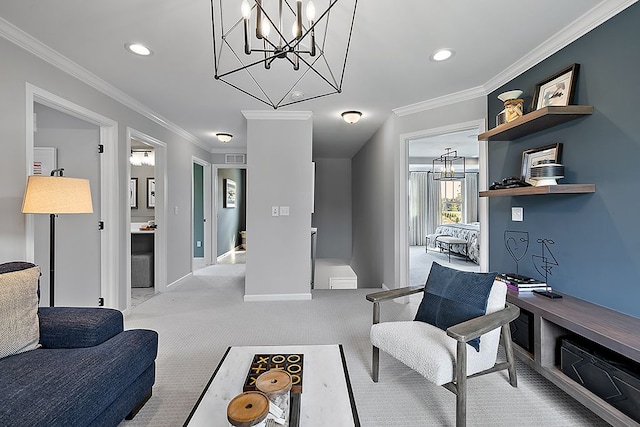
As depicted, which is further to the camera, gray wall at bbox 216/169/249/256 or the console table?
gray wall at bbox 216/169/249/256

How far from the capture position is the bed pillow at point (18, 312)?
5.00 ft

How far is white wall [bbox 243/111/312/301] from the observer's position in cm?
389

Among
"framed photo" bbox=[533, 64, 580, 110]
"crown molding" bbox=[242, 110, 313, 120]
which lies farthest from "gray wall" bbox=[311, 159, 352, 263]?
"framed photo" bbox=[533, 64, 580, 110]

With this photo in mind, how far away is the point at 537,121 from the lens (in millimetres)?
2188

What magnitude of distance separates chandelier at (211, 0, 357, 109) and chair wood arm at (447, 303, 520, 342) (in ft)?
4.58

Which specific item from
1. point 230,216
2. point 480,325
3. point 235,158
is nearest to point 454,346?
point 480,325

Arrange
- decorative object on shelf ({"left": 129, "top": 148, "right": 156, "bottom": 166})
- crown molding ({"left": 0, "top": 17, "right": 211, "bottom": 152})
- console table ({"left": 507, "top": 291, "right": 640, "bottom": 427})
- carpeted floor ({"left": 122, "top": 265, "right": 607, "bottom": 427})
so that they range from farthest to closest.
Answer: decorative object on shelf ({"left": 129, "top": 148, "right": 156, "bottom": 166}) → crown molding ({"left": 0, "top": 17, "right": 211, "bottom": 152}) → carpeted floor ({"left": 122, "top": 265, "right": 607, "bottom": 427}) → console table ({"left": 507, "top": 291, "right": 640, "bottom": 427})

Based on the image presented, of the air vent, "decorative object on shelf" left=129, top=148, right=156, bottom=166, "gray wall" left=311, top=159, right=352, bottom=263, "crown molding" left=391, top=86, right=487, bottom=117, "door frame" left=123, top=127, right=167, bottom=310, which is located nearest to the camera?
"crown molding" left=391, top=86, right=487, bottom=117

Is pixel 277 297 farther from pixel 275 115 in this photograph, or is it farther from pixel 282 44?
pixel 282 44

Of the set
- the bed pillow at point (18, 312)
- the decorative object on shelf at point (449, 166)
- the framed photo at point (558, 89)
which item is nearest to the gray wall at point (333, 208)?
the decorative object on shelf at point (449, 166)

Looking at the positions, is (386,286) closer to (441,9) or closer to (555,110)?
(555,110)

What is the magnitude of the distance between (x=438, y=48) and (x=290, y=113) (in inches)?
76.6

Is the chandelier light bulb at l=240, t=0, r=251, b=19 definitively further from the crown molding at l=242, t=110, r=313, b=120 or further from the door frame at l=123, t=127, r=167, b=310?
the door frame at l=123, t=127, r=167, b=310

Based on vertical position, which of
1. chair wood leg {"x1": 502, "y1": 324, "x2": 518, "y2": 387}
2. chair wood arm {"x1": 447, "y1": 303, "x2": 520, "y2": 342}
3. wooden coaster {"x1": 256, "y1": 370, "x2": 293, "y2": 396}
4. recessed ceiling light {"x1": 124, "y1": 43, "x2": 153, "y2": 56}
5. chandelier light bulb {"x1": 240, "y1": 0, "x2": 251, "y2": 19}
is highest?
recessed ceiling light {"x1": 124, "y1": 43, "x2": 153, "y2": 56}
